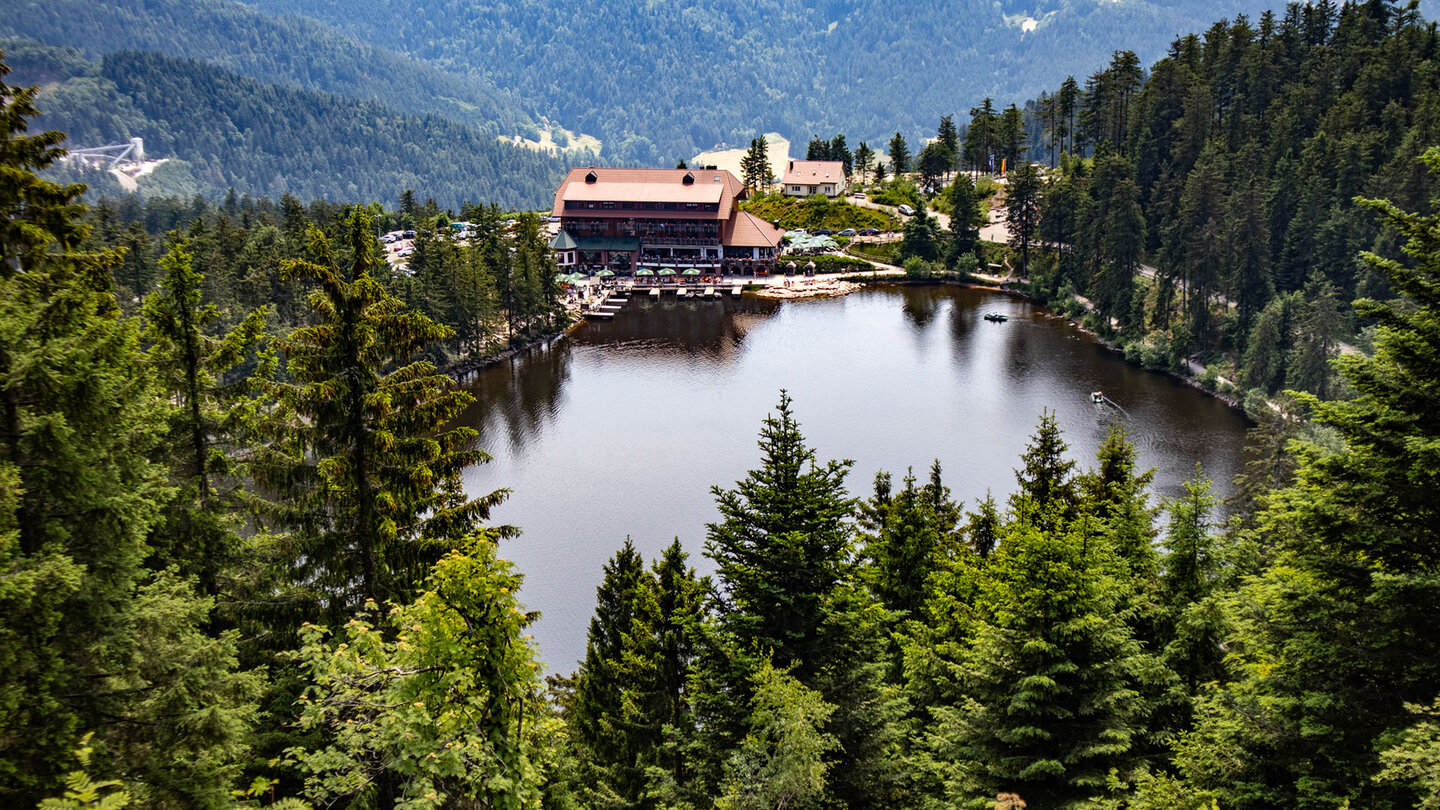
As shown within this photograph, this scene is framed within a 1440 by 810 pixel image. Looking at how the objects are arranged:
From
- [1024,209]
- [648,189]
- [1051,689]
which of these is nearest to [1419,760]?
[1051,689]

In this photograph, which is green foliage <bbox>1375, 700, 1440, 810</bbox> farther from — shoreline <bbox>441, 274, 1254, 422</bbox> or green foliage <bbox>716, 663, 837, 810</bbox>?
shoreline <bbox>441, 274, 1254, 422</bbox>

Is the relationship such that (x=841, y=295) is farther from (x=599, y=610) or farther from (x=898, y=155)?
(x=599, y=610)

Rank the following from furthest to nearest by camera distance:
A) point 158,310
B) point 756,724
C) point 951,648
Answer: point 951,648 < point 158,310 < point 756,724

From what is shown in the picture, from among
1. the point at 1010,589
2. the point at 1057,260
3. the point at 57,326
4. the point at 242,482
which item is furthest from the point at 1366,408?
the point at 1057,260

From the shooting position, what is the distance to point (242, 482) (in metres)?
19.0

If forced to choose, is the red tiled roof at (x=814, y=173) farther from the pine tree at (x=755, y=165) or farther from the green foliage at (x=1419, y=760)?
the green foliage at (x=1419, y=760)

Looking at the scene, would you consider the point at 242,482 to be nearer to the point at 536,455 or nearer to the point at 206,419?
the point at 206,419

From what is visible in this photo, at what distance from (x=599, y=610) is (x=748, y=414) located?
40.8 m

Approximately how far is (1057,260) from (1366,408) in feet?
313

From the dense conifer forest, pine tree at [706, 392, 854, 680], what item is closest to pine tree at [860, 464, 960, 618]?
the dense conifer forest

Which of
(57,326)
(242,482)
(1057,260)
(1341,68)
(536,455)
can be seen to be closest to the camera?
(57,326)

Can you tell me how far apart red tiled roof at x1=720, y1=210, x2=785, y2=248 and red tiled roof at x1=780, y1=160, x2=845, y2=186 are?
68.8ft

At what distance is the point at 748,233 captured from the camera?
115m

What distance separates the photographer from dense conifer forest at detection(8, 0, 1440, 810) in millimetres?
11312
